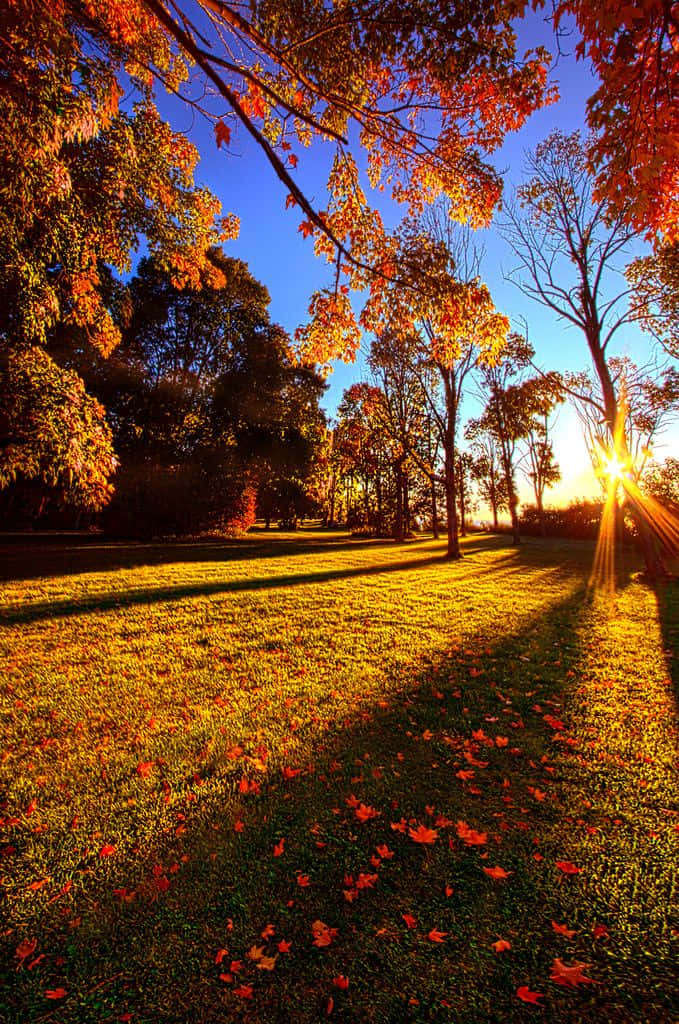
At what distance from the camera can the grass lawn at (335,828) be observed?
186 cm

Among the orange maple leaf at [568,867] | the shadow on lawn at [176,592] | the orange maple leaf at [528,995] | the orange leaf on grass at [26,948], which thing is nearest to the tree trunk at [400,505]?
the shadow on lawn at [176,592]

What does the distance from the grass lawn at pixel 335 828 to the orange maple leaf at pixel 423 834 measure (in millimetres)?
18

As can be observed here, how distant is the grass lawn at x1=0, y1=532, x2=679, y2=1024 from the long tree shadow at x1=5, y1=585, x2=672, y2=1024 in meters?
0.01

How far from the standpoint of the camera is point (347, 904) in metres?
2.27

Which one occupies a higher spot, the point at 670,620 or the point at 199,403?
the point at 199,403

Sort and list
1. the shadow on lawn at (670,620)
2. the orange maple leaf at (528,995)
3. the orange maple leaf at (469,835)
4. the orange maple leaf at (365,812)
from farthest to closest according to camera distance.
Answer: the shadow on lawn at (670,620)
the orange maple leaf at (365,812)
the orange maple leaf at (469,835)
the orange maple leaf at (528,995)

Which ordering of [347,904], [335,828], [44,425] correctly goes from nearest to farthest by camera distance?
1. [347,904]
2. [335,828]
3. [44,425]

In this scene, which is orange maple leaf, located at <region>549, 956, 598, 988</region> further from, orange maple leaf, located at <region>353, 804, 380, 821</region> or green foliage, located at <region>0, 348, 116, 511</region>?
green foliage, located at <region>0, 348, 116, 511</region>

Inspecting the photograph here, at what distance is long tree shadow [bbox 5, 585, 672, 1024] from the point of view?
179cm

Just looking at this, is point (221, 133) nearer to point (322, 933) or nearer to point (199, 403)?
point (322, 933)

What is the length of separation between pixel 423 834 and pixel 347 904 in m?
0.70

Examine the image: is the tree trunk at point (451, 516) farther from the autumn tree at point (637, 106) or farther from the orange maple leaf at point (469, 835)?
the orange maple leaf at point (469, 835)

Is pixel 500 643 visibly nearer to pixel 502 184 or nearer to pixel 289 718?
pixel 289 718

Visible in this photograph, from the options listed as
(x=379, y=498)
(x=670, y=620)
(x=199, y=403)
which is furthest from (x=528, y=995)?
(x=379, y=498)
